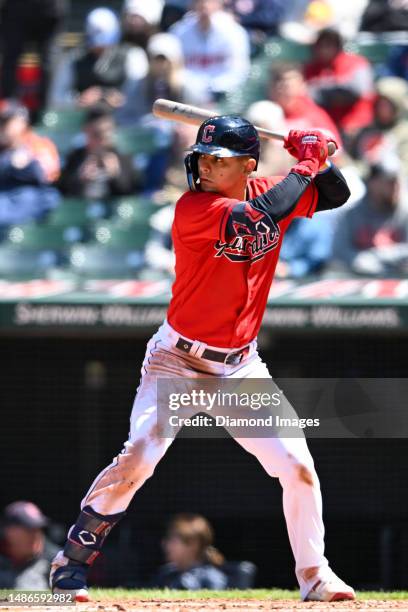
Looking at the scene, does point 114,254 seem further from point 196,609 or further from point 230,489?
point 196,609

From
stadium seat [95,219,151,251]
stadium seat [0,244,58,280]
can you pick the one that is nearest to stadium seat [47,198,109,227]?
stadium seat [95,219,151,251]

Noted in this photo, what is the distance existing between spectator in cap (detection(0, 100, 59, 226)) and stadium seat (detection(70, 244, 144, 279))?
2.13 feet

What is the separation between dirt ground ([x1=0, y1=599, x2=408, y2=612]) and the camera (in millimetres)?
4461

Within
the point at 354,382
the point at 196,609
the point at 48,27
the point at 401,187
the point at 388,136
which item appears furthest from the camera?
the point at 48,27

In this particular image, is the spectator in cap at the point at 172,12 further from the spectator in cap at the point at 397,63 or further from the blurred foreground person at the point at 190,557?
the blurred foreground person at the point at 190,557

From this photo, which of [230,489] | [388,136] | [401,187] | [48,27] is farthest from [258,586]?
[48,27]

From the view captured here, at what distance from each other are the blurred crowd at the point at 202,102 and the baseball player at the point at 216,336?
10.8ft

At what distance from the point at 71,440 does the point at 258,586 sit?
1.48 m

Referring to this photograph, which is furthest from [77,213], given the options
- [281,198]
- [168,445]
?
[281,198]

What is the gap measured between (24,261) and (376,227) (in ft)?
7.51

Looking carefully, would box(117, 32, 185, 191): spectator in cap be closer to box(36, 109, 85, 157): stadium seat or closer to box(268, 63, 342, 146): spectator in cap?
box(36, 109, 85, 157): stadium seat

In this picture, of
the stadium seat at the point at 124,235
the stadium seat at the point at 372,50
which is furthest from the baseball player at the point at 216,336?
the stadium seat at the point at 372,50

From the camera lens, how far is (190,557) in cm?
731

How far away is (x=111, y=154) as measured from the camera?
9.16 metres
